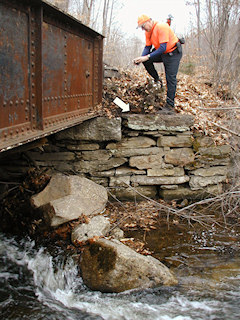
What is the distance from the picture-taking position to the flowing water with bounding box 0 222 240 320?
4.05 m

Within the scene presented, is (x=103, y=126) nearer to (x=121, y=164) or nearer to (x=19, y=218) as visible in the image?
(x=121, y=164)

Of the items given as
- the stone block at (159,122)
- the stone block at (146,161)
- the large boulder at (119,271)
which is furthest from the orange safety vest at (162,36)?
the large boulder at (119,271)

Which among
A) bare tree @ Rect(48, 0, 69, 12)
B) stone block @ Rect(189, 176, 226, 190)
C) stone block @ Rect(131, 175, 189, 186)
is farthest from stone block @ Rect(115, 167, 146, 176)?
bare tree @ Rect(48, 0, 69, 12)

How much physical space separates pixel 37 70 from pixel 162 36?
12.7 feet

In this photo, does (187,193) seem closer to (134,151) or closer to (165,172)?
(165,172)

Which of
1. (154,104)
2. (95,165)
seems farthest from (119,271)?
(154,104)

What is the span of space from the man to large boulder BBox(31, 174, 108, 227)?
2.64 meters

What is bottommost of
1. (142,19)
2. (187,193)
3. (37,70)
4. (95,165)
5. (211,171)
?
(187,193)

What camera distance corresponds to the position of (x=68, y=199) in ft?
18.7

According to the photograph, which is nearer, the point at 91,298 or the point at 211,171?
the point at 91,298

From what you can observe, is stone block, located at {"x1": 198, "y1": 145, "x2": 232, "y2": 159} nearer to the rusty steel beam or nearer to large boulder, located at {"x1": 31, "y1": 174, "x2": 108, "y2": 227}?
large boulder, located at {"x1": 31, "y1": 174, "x2": 108, "y2": 227}

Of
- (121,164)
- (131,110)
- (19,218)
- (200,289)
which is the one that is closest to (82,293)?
(200,289)

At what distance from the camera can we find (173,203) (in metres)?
7.18

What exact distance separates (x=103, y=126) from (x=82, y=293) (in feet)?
11.3
